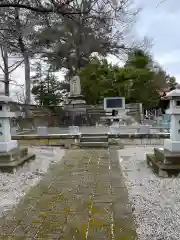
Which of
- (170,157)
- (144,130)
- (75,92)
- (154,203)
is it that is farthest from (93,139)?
(154,203)

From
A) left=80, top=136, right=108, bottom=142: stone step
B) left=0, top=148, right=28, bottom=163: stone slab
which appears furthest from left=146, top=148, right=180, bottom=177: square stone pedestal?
left=80, top=136, right=108, bottom=142: stone step

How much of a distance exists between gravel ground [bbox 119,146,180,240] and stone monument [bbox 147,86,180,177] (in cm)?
18

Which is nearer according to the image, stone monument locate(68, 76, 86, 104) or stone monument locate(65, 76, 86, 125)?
stone monument locate(65, 76, 86, 125)

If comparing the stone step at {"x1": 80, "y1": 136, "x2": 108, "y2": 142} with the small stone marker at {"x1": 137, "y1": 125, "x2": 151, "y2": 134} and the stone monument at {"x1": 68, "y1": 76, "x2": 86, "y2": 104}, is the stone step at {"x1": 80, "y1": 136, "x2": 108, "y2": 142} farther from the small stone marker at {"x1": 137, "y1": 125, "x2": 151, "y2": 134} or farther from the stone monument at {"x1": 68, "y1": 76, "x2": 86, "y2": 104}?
the stone monument at {"x1": 68, "y1": 76, "x2": 86, "y2": 104}

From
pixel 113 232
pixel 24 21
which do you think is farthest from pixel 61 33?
pixel 113 232

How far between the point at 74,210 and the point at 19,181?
1.62m

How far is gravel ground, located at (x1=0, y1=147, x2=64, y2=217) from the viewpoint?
364 centimetres

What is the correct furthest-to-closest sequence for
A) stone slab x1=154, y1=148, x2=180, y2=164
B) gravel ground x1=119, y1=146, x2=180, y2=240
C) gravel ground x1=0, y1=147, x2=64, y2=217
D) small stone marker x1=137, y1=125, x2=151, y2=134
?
small stone marker x1=137, y1=125, x2=151, y2=134 → stone slab x1=154, y1=148, x2=180, y2=164 → gravel ground x1=0, y1=147, x2=64, y2=217 → gravel ground x1=119, y1=146, x2=180, y2=240

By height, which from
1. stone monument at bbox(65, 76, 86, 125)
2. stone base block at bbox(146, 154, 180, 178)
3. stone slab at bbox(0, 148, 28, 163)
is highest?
stone monument at bbox(65, 76, 86, 125)

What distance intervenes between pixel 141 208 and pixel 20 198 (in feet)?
5.08

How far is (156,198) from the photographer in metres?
3.60

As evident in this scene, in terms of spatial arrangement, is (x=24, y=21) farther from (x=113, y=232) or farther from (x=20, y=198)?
(x=113, y=232)

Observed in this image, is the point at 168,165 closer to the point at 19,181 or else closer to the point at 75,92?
the point at 19,181

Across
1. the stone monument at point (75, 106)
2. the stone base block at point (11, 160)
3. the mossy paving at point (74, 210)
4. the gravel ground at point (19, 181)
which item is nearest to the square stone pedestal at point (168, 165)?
the mossy paving at point (74, 210)
